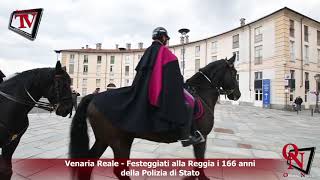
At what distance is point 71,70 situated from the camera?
A: 49.1m

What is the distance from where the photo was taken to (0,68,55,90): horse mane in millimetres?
2803

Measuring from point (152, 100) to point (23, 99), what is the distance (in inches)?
73.1

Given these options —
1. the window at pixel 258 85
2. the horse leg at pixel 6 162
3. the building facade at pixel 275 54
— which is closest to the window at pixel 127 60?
the building facade at pixel 275 54

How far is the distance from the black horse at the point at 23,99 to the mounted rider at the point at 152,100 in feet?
2.22

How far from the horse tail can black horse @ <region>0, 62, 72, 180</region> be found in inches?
12.5

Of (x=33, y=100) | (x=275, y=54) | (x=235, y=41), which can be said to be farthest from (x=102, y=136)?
(x=235, y=41)

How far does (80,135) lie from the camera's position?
271cm

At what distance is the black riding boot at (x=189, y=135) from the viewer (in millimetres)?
2631

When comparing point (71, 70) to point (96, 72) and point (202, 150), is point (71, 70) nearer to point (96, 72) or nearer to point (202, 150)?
point (96, 72)

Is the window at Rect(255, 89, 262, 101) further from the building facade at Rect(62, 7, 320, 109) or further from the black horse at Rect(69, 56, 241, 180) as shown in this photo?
the black horse at Rect(69, 56, 241, 180)

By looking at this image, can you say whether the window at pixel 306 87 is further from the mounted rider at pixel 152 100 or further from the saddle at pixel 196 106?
the mounted rider at pixel 152 100

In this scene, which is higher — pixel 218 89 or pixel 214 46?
pixel 214 46

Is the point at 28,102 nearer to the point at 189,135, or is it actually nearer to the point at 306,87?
the point at 189,135

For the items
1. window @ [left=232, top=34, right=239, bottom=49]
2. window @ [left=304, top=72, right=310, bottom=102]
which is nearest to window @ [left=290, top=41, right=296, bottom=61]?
window @ [left=304, top=72, right=310, bottom=102]
